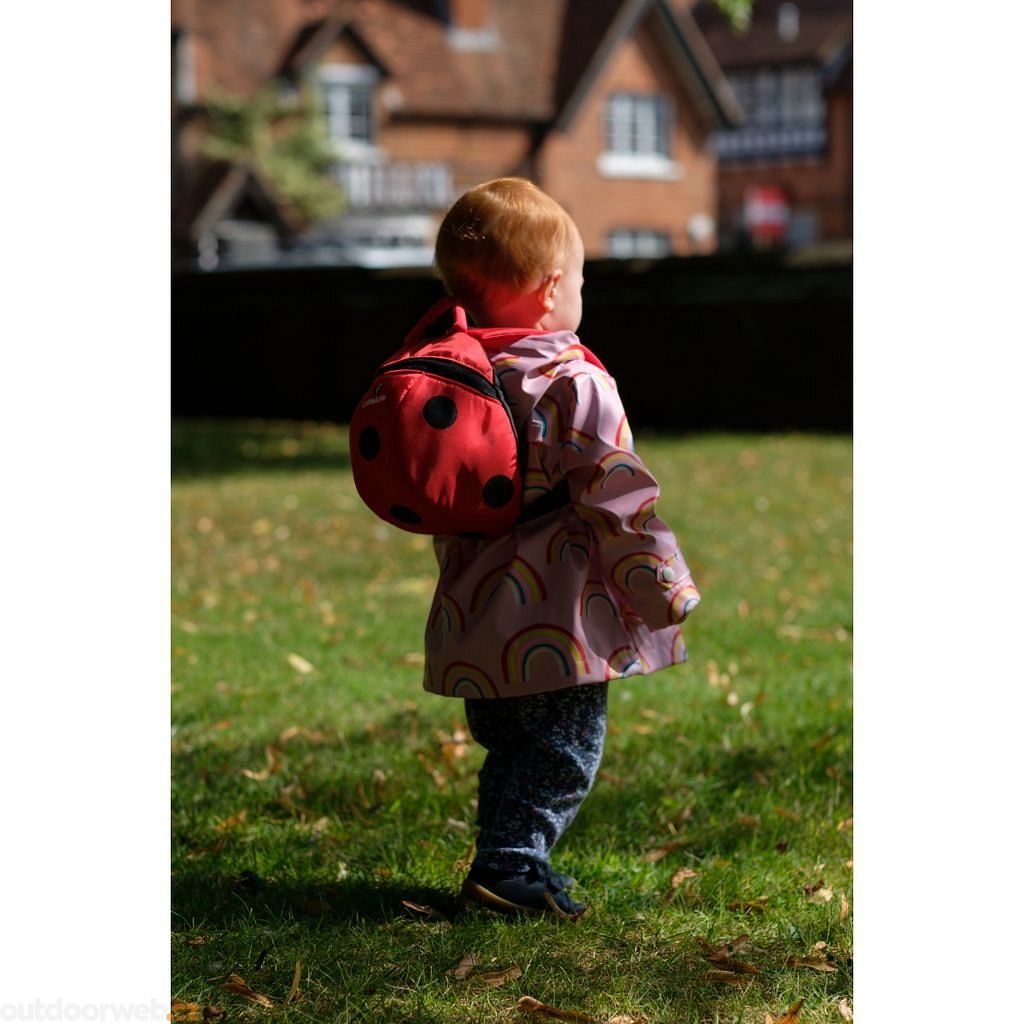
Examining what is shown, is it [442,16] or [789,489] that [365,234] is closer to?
[442,16]

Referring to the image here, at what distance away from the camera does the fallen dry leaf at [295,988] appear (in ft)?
8.85

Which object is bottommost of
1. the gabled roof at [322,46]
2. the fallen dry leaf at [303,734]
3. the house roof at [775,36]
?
the fallen dry leaf at [303,734]

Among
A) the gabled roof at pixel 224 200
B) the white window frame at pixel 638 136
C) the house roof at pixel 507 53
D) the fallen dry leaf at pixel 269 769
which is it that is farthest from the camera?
the white window frame at pixel 638 136

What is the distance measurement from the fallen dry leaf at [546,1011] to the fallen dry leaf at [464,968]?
144 millimetres

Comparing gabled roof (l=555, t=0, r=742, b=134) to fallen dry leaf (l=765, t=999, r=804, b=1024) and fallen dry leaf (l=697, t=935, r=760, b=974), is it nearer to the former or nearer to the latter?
fallen dry leaf (l=697, t=935, r=760, b=974)

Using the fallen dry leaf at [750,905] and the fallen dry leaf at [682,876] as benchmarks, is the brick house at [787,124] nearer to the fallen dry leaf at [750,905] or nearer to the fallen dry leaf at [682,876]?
the fallen dry leaf at [682,876]

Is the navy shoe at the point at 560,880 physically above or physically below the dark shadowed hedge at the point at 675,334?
below

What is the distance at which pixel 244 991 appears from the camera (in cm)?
273

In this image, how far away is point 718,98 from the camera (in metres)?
34.7

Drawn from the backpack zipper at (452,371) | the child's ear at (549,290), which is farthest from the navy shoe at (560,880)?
the child's ear at (549,290)

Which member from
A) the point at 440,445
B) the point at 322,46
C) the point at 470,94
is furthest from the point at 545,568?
the point at 470,94

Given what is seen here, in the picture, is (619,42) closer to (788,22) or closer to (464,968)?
(788,22)

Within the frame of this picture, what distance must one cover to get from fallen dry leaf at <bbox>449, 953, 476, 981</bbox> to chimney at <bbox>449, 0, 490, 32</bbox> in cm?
3265

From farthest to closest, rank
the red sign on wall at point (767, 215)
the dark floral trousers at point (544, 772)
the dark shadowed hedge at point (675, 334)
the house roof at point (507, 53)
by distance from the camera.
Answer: the red sign on wall at point (767, 215) → the house roof at point (507, 53) → the dark shadowed hedge at point (675, 334) → the dark floral trousers at point (544, 772)
